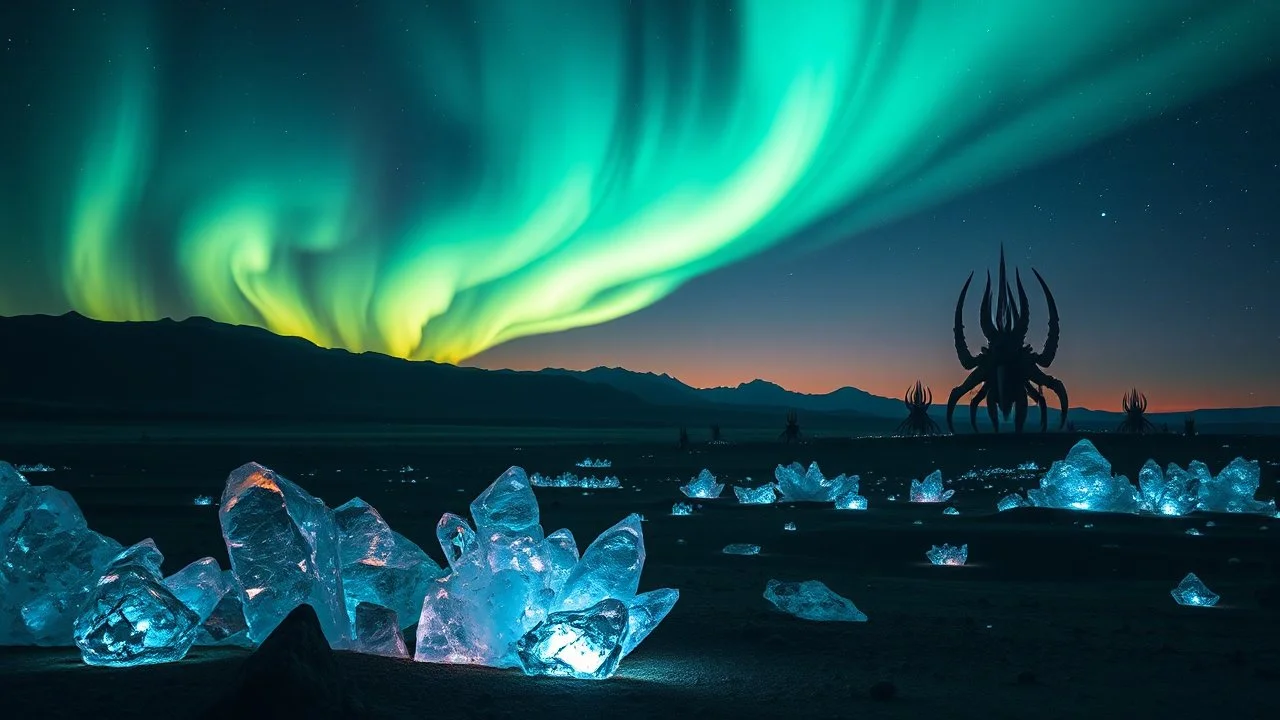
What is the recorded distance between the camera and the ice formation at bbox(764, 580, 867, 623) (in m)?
6.69

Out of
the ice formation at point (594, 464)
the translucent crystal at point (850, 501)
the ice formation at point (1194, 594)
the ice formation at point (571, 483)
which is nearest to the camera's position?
the ice formation at point (1194, 594)

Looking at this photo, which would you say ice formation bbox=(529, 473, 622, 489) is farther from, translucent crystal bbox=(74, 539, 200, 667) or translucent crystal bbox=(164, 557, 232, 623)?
translucent crystal bbox=(74, 539, 200, 667)

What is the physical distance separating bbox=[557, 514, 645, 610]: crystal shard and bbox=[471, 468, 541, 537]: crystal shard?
0.41 m

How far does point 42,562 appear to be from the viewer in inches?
209

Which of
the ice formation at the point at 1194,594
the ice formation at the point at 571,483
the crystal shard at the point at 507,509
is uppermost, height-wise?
the crystal shard at the point at 507,509

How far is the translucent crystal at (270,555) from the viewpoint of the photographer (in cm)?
503

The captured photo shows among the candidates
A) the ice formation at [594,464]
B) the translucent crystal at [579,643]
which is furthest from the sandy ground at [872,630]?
the ice formation at [594,464]

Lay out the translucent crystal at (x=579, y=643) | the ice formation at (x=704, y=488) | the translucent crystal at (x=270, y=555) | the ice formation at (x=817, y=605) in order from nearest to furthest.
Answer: the translucent crystal at (x=579, y=643)
the translucent crystal at (x=270, y=555)
the ice formation at (x=817, y=605)
the ice formation at (x=704, y=488)

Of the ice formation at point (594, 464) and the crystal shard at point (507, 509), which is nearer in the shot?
the crystal shard at point (507, 509)

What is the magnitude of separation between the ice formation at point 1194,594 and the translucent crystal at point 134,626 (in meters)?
7.09

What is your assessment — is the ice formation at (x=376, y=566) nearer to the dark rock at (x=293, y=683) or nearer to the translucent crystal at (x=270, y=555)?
the translucent crystal at (x=270, y=555)

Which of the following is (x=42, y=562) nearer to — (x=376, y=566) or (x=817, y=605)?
(x=376, y=566)

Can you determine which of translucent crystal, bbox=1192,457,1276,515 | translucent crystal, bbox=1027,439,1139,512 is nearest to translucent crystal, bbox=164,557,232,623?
translucent crystal, bbox=1027,439,1139,512

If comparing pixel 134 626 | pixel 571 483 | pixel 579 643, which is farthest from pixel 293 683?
pixel 571 483
